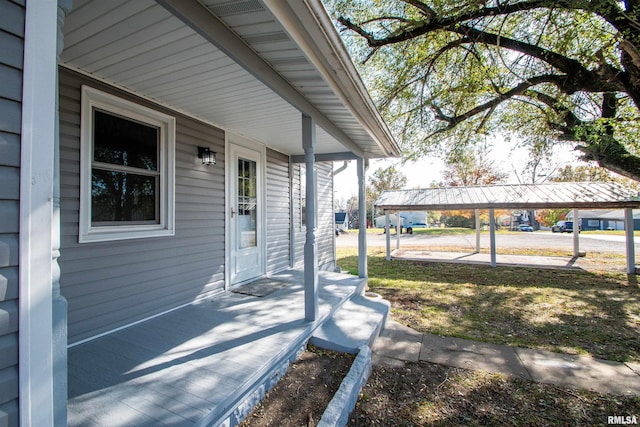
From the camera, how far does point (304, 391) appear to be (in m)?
2.34

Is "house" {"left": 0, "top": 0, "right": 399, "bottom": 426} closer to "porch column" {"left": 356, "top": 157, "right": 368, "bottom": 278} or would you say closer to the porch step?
"porch column" {"left": 356, "top": 157, "right": 368, "bottom": 278}

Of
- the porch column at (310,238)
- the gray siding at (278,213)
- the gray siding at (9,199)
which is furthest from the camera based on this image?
the gray siding at (278,213)

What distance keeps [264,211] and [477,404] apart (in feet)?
13.1

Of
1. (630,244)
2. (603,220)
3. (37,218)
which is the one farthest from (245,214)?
(603,220)

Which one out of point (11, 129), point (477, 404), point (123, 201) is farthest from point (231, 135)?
point (477, 404)

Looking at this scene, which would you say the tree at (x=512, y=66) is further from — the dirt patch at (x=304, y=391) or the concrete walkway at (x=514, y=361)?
the dirt patch at (x=304, y=391)

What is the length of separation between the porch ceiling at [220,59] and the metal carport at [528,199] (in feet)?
22.8

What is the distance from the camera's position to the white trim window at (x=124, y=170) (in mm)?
2701

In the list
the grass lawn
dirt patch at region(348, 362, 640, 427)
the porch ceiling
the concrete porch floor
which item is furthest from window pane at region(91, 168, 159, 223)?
the grass lawn

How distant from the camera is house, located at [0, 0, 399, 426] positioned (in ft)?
3.23

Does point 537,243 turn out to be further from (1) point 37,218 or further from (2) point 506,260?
(1) point 37,218

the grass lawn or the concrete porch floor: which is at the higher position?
the concrete porch floor

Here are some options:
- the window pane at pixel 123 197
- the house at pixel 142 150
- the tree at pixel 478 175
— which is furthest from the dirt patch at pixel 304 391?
the tree at pixel 478 175

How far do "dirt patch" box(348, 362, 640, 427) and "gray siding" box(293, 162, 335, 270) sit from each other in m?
3.82
